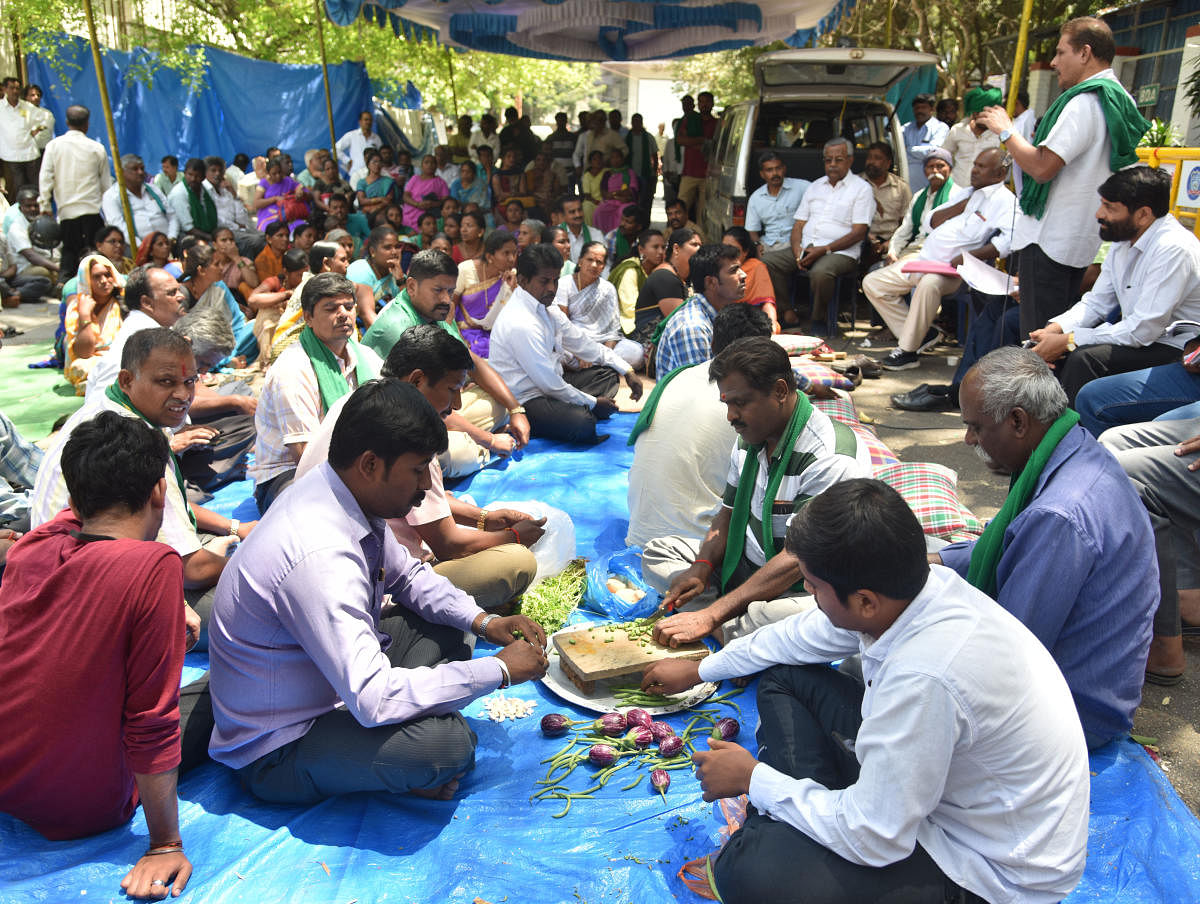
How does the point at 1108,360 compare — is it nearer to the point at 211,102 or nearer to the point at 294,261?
the point at 294,261

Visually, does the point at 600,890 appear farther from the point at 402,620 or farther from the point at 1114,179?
the point at 1114,179

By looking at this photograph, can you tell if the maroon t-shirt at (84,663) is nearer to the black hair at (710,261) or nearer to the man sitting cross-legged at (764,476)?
the man sitting cross-legged at (764,476)

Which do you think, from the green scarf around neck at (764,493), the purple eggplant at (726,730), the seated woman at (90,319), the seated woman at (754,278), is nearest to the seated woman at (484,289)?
the seated woman at (754,278)

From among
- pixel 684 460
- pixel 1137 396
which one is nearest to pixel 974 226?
pixel 1137 396

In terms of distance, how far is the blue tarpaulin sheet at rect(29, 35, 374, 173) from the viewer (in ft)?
44.8

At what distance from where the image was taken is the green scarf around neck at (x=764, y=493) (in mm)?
3219

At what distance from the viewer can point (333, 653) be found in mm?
2320

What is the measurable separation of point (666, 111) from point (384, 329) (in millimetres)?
43100

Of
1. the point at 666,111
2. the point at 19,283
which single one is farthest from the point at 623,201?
the point at 666,111

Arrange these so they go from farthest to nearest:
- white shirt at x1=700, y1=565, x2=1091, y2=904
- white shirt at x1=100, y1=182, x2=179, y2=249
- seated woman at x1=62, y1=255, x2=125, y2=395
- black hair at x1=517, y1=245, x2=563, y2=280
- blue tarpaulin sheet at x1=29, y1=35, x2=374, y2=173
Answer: blue tarpaulin sheet at x1=29, y1=35, x2=374, y2=173 → white shirt at x1=100, y1=182, x2=179, y2=249 → seated woman at x1=62, y1=255, x2=125, y2=395 → black hair at x1=517, y1=245, x2=563, y2=280 → white shirt at x1=700, y1=565, x2=1091, y2=904

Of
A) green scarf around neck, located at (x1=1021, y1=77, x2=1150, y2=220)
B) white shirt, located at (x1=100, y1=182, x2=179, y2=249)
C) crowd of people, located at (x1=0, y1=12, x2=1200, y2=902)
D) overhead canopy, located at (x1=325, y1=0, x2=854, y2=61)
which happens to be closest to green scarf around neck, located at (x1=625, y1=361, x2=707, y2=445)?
crowd of people, located at (x1=0, y1=12, x2=1200, y2=902)

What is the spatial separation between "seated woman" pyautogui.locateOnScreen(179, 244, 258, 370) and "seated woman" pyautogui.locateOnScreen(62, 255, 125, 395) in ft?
1.67

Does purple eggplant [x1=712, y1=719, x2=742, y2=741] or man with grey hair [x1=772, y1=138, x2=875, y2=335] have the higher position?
man with grey hair [x1=772, y1=138, x2=875, y2=335]

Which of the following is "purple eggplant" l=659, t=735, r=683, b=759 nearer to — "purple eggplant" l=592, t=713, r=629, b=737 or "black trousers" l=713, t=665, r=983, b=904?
"purple eggplant" l=592, t=713, r=629, b=737
